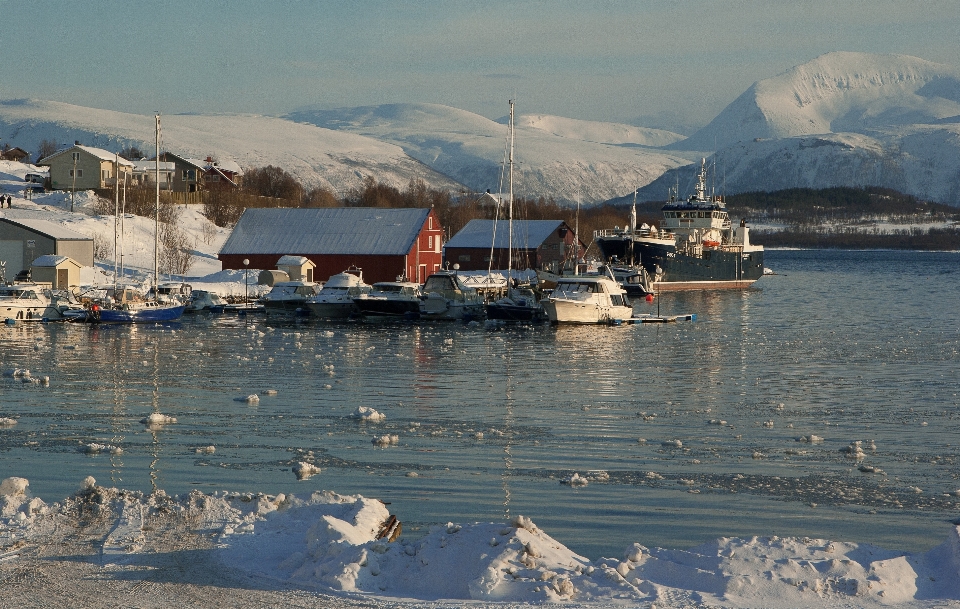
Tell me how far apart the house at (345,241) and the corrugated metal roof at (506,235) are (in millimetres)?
13658

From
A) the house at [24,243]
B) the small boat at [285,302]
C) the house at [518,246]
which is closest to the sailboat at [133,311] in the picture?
the small boat at [285,302]

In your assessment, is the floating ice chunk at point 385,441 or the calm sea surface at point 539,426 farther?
the floating ice chunk at point 385,441

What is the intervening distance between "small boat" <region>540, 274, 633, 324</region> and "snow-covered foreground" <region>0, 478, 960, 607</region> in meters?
36.9

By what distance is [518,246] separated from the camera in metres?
86.7

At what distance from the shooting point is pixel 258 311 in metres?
56.5

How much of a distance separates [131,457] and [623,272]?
2522 inches

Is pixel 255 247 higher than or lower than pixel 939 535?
higher

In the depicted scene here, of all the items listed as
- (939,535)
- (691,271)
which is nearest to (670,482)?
(939,535)

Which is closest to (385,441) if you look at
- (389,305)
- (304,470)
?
(304,470)

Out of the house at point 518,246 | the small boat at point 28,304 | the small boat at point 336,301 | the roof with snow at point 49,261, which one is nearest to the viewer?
the small boat at point 28,304

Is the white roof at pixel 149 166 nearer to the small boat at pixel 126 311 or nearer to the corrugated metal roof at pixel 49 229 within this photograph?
the corrugated metal roof at pixel 49 229

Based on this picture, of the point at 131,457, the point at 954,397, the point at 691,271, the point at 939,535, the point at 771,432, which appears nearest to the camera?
the point at 939,535

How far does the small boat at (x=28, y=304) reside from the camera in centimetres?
4891

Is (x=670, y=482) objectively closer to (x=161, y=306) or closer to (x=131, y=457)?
(x=131, y=457)
